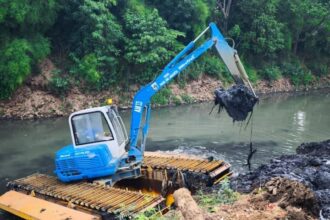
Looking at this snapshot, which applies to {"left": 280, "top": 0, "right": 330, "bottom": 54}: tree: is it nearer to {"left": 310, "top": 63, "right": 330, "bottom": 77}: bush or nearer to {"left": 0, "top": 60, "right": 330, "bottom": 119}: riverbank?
{"left": 310, "top": 63, "right": 330, "bottom": 77}: bush

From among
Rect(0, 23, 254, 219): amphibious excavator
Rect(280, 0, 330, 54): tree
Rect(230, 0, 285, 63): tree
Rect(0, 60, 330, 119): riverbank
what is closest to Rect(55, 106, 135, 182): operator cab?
Rect(0, 23, 254, 219): amphibious excavator

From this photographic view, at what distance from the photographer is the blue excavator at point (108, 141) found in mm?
10430

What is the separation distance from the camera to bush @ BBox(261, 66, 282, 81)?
37125 mm

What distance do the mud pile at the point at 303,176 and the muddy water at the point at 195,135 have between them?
1761 mm

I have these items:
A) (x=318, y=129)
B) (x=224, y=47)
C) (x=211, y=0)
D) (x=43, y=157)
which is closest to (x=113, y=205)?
(x=224, y=47)

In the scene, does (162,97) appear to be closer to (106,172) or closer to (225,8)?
(225,8)

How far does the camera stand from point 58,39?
28.9 meters

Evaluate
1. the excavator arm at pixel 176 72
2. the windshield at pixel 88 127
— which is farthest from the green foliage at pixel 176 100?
the windshield at pixel 88 127

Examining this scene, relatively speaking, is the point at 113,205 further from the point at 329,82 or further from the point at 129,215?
the point at 329,82

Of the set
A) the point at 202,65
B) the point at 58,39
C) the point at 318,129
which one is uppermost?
the point at 58,39

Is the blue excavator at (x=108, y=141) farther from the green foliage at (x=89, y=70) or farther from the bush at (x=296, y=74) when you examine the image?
the bush at (x=296, y=74)

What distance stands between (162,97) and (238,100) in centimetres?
1761

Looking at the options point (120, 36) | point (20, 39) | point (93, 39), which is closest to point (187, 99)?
point (120, 36)

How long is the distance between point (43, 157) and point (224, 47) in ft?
29.5
